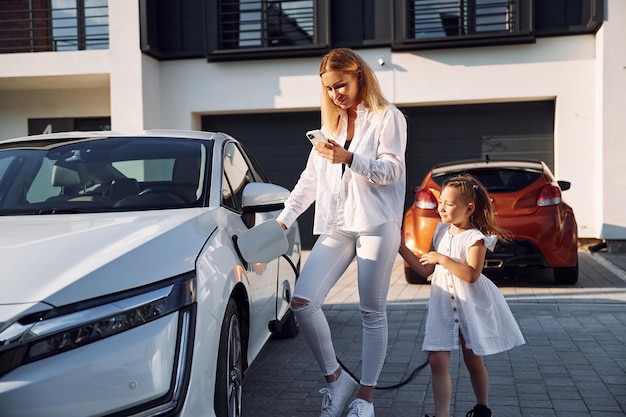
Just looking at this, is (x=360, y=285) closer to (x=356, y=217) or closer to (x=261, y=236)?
(x=356, y=217)

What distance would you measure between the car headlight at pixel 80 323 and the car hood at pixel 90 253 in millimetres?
38

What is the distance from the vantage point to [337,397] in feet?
12.9

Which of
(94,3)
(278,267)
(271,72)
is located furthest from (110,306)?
(94,3)

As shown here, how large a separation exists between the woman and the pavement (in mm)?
415

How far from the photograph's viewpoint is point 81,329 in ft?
7.93

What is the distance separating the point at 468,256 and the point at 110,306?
1748 millimetres

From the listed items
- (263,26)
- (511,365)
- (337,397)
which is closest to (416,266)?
(337,397)

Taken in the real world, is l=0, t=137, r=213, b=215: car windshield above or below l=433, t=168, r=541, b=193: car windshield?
above

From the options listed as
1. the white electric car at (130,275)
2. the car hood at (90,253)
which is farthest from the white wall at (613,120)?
the car hood at (90,253)

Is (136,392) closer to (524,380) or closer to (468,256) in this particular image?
(468,256)

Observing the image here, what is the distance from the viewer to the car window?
4088mm

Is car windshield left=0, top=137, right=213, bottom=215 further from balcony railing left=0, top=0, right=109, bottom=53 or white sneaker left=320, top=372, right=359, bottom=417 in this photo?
balcony railing left=0, top=0, right=109, bottom=53

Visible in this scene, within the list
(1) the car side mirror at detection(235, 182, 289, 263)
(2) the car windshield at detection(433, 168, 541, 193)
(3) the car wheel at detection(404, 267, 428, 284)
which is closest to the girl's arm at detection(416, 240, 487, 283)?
(1) the car side mirror at detection(235, 182, 289, 263)

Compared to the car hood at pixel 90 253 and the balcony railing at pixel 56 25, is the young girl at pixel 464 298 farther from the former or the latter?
the balcony railing at pixel 56 25
